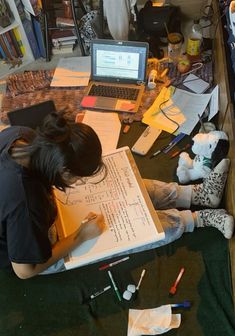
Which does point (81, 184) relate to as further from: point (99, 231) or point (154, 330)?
point (154, 330)

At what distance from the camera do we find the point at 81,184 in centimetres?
147

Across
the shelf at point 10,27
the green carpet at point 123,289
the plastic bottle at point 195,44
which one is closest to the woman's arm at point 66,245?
the green carpet at point 123,289

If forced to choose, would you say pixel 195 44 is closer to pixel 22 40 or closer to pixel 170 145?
pixel 170 145

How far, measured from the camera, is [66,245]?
120 centimetres

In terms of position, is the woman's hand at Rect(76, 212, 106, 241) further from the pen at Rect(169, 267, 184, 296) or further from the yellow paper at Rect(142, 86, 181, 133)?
the yellow paper at Rect(142, 86, 181, 133)

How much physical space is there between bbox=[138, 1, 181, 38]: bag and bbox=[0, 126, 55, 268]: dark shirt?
1.64m

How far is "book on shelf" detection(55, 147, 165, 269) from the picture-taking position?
1260 millimetres

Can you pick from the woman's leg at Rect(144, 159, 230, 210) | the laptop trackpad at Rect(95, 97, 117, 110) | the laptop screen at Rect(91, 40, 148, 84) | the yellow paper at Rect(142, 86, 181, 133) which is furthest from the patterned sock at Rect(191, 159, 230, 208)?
the laptop screen at Rect(91, 40, 148, 84)

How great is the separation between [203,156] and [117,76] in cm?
74

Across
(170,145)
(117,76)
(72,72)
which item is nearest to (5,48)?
(72,72)

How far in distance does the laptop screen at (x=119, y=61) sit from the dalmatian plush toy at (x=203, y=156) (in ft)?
1.96

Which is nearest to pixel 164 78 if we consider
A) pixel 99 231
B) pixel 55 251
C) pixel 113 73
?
pixel 113 73

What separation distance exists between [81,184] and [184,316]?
0.64 meters

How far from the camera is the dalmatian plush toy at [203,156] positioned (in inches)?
58.6
